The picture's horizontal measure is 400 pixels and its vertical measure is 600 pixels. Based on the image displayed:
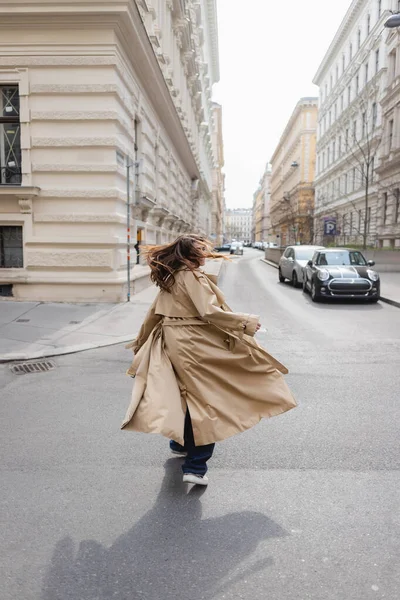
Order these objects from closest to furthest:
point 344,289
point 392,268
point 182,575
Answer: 1. point 182,575
2. point 344,289
3. point 392,268

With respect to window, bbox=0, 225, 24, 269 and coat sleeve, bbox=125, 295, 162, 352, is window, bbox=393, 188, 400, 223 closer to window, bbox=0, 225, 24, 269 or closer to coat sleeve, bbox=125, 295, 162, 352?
window, bbox=0, 225, 24, 269

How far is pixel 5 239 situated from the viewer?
12.5 m

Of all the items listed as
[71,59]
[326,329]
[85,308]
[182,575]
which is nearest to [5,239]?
[85,308]

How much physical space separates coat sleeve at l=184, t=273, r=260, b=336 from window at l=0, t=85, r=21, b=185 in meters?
10.8

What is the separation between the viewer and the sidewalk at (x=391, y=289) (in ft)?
45.5

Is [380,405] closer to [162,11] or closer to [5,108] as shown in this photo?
[5,108]

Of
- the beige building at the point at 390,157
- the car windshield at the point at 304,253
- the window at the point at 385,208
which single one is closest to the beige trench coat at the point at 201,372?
the car windshield at the point at 304,253

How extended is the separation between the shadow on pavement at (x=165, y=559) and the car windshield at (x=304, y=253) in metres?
16.7

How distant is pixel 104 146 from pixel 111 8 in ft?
10.3

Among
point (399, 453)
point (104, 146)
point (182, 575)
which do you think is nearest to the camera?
point (182, 575)

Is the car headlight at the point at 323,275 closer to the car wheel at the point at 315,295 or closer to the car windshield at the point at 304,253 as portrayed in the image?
the car wheel at the point at 315,295

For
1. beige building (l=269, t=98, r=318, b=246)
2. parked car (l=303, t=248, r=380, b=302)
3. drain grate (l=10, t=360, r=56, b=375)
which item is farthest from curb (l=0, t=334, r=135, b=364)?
beige building (l=269, t=98, r=318, b=246)

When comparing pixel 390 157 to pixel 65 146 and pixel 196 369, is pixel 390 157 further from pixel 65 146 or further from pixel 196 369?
pixel 196 369

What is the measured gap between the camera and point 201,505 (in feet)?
10.3
